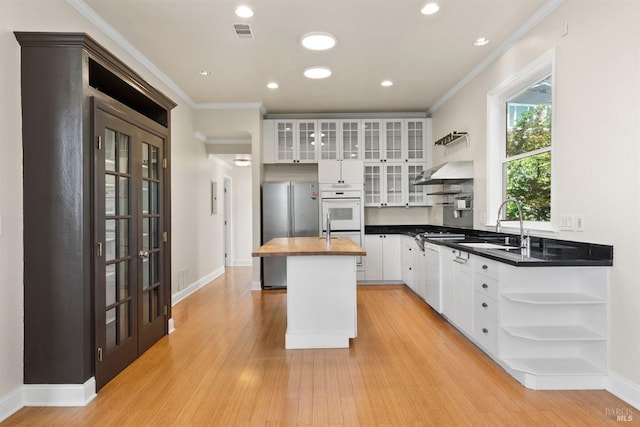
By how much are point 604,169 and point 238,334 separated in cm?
328

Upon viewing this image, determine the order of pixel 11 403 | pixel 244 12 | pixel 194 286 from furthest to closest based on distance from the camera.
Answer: pixel 194 286
pixel 244 12
pixel 11 403

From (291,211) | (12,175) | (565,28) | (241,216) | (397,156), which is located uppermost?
(565,28)

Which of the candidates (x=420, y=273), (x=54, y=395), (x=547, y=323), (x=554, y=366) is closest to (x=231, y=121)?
(x=420, y=273)

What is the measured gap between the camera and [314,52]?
12.4 ft

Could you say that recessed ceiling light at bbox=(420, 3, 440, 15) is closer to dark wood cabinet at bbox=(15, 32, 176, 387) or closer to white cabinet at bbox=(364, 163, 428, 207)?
dark wood cabinet at bbox=(15, 32, 176, 387)

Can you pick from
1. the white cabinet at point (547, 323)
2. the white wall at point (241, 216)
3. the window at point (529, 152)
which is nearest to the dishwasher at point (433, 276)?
the window at point (529, 152)

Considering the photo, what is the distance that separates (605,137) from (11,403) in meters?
4.06

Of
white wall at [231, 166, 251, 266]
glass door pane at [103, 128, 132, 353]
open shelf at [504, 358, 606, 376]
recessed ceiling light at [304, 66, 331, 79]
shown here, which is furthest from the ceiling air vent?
white wall at [231, 166, 251, 266]

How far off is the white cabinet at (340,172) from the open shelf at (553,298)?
3437 millimetres

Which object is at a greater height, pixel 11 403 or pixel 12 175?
pixel 12 175

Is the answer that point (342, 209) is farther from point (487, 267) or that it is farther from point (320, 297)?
point (487, 267)

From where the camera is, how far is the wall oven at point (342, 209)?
579 cm

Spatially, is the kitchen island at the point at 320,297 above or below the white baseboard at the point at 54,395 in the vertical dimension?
above

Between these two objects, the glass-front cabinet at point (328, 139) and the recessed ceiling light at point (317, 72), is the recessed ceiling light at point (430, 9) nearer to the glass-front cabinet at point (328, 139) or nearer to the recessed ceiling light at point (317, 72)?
the recessed ceiling light at point (317, 72)
